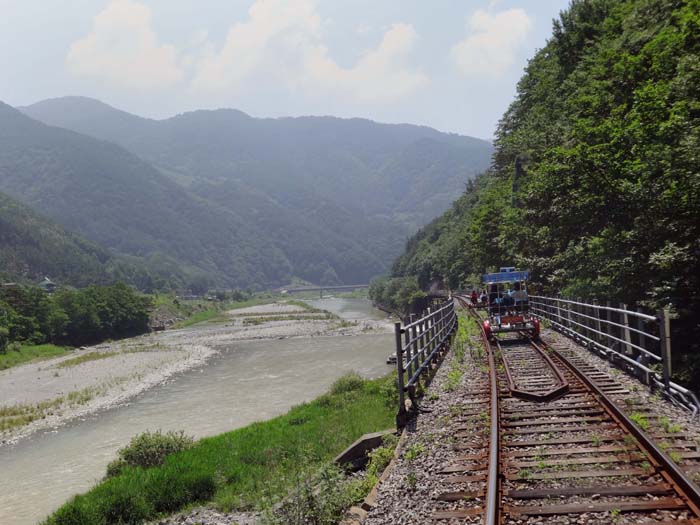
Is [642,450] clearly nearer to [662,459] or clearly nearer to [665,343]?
[662,459]

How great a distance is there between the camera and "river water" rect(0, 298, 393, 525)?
17.4 metres

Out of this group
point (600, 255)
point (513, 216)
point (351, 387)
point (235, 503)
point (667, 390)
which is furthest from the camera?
point (513, 216)

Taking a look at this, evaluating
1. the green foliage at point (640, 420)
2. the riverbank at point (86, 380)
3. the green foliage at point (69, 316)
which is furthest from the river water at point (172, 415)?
the green foliage at point (69, 316)

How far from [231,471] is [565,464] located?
10.6 meters

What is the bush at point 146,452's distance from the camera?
17266 mm

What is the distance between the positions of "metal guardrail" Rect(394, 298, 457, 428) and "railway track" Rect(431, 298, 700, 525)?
144 cm

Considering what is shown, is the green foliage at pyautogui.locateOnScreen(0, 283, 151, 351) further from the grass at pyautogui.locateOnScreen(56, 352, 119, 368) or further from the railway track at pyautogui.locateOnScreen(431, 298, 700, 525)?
the railway track at pyautogui.locateOnScreen(431, 298, 700, 525)

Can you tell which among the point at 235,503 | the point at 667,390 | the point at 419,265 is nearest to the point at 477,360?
the point at 667,390

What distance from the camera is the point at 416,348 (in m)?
14.9

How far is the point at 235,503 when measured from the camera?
1294 cm

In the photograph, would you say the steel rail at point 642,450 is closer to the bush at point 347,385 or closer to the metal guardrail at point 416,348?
the metal guardrail at point 416,348

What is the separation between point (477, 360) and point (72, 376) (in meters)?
43.7

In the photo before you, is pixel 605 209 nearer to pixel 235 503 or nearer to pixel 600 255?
pixel 600 255

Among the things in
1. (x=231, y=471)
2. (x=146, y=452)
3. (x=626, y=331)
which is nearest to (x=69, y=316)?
(x=146, y=452)
